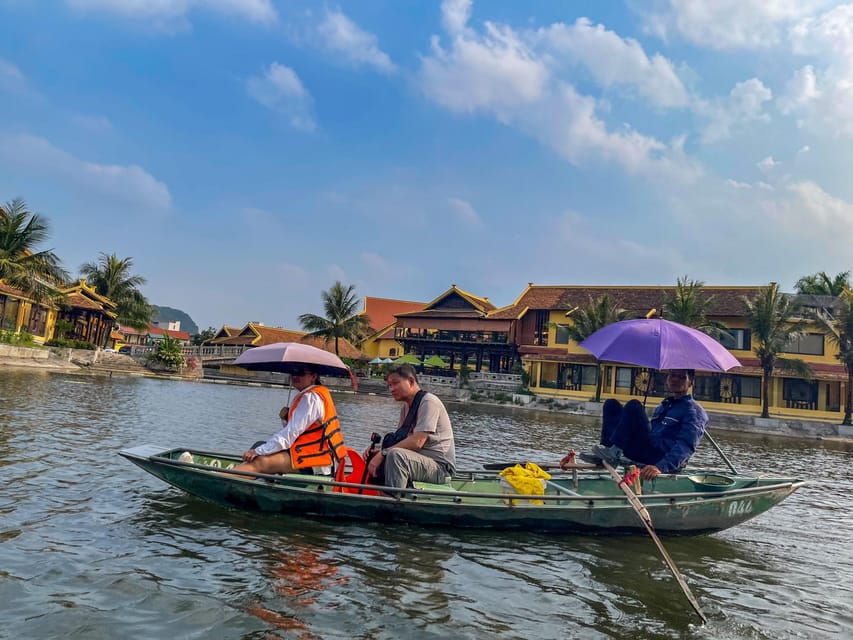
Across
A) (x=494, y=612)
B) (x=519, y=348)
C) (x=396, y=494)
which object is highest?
(x=519, y=348)

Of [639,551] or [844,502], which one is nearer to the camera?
[639,551]

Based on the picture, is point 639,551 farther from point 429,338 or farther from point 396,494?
point 429,338

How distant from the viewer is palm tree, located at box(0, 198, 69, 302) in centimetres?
3161

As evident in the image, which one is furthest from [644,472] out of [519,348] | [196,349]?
[196,349]

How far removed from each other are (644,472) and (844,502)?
7528 millimetres

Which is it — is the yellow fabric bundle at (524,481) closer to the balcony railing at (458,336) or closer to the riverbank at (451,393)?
the riverbank at (451,393)

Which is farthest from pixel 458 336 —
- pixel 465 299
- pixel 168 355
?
pixel 168 355

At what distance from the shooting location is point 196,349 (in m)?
49.2

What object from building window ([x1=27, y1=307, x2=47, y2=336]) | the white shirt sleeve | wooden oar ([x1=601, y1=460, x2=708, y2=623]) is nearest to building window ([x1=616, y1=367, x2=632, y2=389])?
wooden oar ([x1=601, y1=460, x2=708, y2=623])

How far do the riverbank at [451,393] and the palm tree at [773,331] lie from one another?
231 cm

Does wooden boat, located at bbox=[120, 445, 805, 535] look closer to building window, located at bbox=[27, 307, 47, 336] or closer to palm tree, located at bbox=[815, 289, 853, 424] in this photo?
palm tree, located at bbox=[815, 289, 853, 424]

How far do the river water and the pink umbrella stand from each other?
72.5 inches

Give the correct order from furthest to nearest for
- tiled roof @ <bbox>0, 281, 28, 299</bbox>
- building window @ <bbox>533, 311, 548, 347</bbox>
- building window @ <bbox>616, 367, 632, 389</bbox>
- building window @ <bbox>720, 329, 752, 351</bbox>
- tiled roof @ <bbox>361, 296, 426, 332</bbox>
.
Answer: tiled roof @ <bbox>361, 296, 426, 332</bbox>, building window @ <bbox>533, 311, 548, 347</bbox>, building window @ <bbox>616, 367, 632, 389</bbox>, building window @ <bbox>720, 329, 752, 351</bbox>, tiled roof @ <bbox>0, 281, 28, 299</bbox>

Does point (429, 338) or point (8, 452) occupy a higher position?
point (429, 338)
